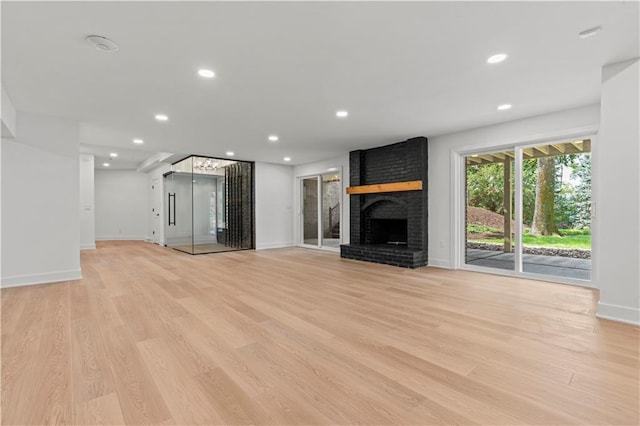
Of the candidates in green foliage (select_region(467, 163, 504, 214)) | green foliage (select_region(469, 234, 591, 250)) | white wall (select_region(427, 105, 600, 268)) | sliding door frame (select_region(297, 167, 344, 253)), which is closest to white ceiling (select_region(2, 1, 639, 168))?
white wall (select_region(427, 105, 600, 268))

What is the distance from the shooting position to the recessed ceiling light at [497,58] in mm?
2598

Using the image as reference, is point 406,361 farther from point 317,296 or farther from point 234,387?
point 317,296

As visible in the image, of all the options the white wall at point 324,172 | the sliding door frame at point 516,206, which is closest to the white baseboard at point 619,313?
the sliding door frame at point 516,206

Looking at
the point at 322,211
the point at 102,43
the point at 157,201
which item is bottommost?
the point at 322,211

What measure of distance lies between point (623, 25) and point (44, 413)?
4284 mm

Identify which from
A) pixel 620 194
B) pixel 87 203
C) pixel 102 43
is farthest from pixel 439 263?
pixel 87 203

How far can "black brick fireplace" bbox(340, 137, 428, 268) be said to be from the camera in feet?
18.1

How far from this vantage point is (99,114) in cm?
409

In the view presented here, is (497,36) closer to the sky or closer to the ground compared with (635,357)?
closer to the sky

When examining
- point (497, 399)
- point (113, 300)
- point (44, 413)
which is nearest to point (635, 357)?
point (497, 399)

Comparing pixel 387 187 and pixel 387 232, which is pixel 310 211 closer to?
pixel 387 232

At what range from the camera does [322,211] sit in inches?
323

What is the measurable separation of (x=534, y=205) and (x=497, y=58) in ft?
8.93

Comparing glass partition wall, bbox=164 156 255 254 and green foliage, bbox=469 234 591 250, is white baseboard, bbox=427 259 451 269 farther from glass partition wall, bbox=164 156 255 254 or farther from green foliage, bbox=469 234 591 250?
glass partition wall, bbox=164 156 255 254
